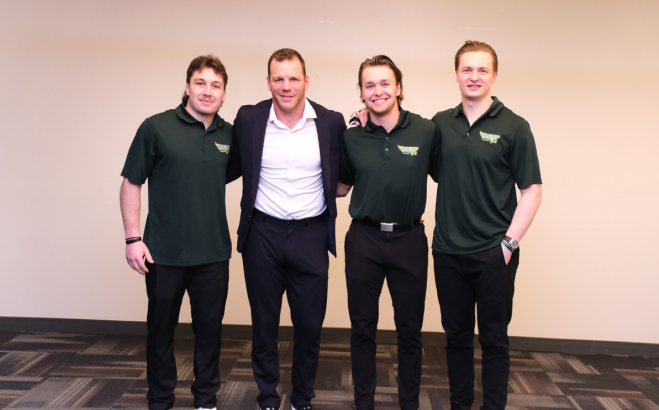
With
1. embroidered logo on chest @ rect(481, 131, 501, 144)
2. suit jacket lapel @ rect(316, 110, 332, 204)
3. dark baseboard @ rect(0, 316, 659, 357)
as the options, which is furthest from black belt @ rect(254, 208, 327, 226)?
dark baseboard @ rect(0, 316, 659, 357)

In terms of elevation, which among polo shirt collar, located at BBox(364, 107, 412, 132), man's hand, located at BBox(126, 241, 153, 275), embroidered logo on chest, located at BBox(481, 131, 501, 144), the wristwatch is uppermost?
polo shirt collar, located at BBox(364, 107, 412, 132)

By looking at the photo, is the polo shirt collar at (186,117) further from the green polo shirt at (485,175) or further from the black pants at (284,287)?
the green polo shirt at (485,175)

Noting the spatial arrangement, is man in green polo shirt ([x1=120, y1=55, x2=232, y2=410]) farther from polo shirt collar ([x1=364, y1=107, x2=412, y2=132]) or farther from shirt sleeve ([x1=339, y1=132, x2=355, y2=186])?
polo shirt collar ([x1=364, y1=107, x2=412, y2=132])

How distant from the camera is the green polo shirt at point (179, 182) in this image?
7.24 ft

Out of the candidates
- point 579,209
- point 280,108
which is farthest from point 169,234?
point 579,209

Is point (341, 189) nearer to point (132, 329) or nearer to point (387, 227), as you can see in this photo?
point (387, 227)

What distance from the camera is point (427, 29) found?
3.33 meters

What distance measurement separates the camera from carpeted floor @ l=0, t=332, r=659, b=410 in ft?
8.36

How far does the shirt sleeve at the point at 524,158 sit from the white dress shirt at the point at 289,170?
0.87 m

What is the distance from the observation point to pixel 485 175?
2.15 m

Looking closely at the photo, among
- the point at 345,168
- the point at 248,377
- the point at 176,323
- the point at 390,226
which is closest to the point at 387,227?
the point at 390,226

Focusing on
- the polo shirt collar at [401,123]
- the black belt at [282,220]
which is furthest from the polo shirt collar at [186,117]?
the polo shirt collar at [401,123]

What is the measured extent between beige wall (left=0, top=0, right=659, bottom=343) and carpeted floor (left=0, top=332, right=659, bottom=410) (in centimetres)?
24

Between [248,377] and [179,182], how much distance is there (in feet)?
4.14
